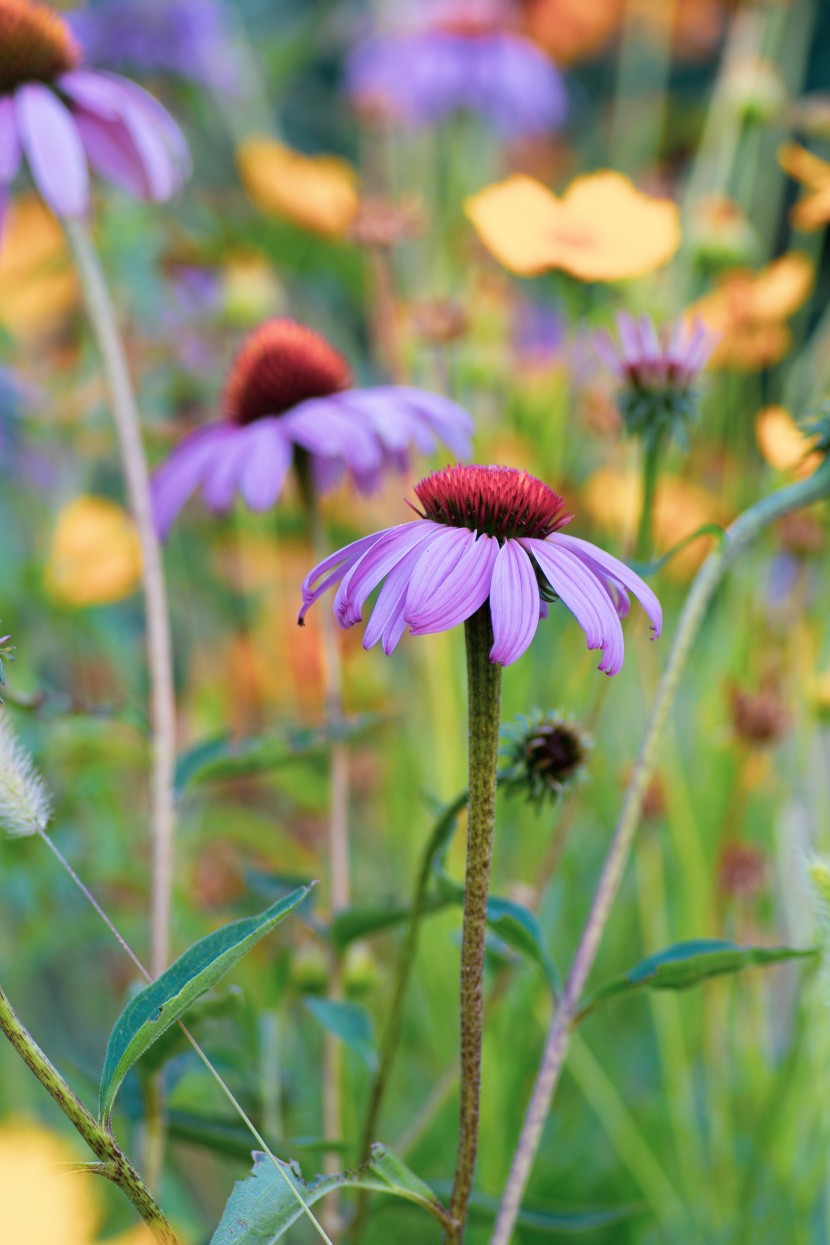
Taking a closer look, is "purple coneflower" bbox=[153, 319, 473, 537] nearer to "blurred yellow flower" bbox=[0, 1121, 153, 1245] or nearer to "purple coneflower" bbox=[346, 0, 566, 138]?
"blurred yellow flower" bbox=[0, 1121, 153, 1245]

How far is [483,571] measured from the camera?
27cm

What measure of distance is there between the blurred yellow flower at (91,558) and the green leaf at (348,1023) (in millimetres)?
365

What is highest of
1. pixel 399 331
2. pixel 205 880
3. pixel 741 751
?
pixel 399 331

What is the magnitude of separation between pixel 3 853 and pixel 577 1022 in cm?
40

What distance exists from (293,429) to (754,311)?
15.3 inches

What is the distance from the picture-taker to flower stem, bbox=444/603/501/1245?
0.26m

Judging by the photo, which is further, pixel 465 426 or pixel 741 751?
pixel 741 751

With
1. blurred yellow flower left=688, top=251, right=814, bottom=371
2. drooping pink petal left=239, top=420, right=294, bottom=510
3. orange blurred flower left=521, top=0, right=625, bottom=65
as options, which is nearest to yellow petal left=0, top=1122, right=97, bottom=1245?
drooping pink petal left=239, top=420, right=294, bottom=510

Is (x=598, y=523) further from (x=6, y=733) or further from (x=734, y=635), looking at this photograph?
(x=6, y=733)

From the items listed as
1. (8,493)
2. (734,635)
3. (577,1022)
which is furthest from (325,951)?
(8,493)

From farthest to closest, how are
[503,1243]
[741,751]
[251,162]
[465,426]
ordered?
[251,162] < [741,751] < [465,426] < [503,1243]

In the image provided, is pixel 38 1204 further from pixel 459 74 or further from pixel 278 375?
pixel 459 74

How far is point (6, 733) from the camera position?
0.98 feet

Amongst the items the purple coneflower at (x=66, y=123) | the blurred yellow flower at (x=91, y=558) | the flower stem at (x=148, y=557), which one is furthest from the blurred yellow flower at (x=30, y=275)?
the flower stem at (x=148, y=557)
